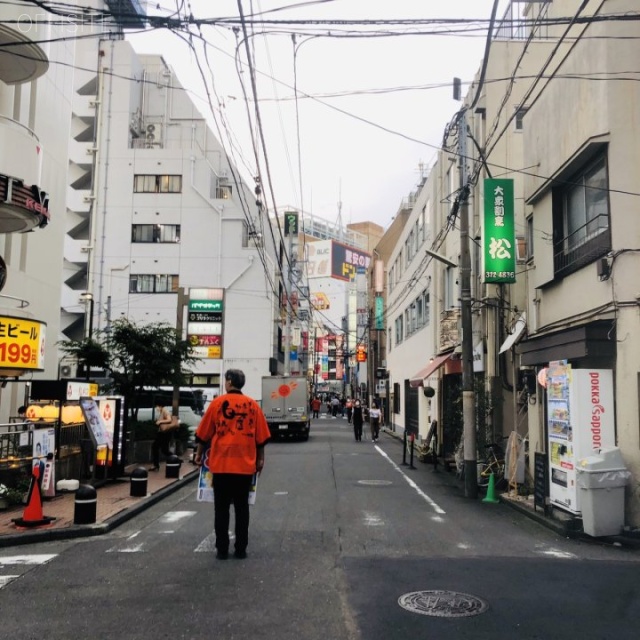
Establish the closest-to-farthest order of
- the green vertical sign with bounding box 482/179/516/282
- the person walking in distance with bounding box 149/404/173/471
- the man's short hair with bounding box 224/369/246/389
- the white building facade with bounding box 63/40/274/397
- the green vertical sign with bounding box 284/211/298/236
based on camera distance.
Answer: the man's short hair with bounding box 224/369/246/389 → the green vertical sign with bounding box 482/179/516/282 → the person walking in distance with bounding box 149/404/173/471 → the white building facade with bounding box 63/40/274/397 → the green vertical sign with bounding box 284/211/298/236

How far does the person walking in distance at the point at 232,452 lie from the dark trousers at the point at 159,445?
10.0 meters

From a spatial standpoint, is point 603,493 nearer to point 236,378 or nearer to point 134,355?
point 236,378

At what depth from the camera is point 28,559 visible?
7.04 metres

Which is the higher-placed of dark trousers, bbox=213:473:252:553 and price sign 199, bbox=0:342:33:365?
price sign 199, bbox=0:342:33:365

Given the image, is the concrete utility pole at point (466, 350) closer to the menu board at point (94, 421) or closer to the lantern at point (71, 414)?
the menu board at point (94, 421)

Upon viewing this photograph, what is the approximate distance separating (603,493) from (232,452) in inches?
203

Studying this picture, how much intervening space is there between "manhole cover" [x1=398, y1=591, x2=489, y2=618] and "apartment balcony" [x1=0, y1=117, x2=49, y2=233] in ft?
33.0

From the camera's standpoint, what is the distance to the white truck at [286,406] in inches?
1188

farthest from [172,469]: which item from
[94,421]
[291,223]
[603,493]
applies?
[291,223]

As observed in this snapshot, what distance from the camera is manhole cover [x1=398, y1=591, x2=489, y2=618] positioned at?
5.08 meters

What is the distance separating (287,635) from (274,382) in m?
27.0

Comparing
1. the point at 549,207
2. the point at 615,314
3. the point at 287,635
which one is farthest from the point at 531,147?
the point at 287,635

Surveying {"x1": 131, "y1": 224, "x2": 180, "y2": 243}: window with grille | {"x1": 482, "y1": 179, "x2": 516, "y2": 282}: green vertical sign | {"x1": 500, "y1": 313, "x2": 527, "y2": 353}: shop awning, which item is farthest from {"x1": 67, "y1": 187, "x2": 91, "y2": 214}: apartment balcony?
{"x1": 500, "y1": 313, "x2": 527, "y2": 353}: shop awning

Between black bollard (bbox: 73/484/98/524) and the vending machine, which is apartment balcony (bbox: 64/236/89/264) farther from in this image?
the vending machine
